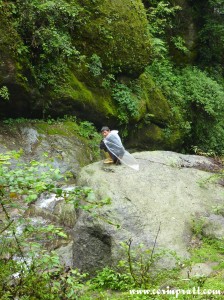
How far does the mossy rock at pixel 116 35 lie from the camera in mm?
12617

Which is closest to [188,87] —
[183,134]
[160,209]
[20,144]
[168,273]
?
[183,134]

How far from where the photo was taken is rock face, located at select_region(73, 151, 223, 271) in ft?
21.0

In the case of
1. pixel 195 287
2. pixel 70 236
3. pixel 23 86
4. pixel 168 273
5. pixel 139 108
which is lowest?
pixel 70 236

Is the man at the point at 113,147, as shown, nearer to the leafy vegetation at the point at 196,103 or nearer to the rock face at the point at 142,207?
the rock face at the point at 142,207

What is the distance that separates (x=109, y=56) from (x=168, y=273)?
9104mm

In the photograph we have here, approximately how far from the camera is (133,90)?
14.2 metres

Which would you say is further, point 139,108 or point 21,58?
point 139,108

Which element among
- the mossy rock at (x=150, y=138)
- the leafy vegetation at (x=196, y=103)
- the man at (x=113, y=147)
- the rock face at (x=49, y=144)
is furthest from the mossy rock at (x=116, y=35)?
the man at (x=113, y=147)

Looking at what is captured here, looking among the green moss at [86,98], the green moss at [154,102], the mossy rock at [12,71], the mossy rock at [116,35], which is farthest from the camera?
the green moss at [154,102]

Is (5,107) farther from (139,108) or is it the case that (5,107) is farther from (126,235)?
(126,235)

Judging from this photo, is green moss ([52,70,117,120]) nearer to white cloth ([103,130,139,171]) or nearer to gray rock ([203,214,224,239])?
white cloth ([103,130,139,171])

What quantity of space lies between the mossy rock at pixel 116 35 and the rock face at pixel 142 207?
5439mm

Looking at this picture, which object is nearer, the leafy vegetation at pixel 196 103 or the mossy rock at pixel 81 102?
the mossy rock at pixel 81 102

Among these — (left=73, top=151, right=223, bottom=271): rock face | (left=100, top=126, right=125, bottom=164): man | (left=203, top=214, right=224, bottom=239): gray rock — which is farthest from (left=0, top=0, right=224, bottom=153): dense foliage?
(left=203, top=214, right=224, bottom=239): gray rock
